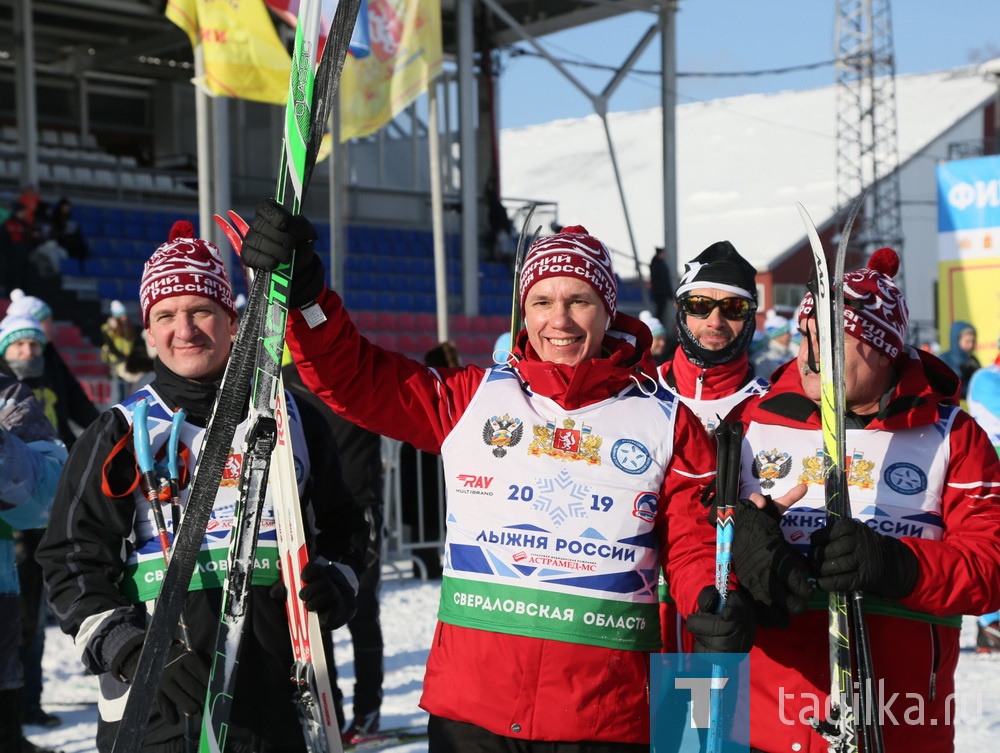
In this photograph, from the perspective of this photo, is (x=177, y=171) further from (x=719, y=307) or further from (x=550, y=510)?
(x=550, y=510)

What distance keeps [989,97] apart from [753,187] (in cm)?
875

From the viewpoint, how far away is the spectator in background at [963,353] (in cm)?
1225

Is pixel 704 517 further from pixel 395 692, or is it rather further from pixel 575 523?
pixel 395 692

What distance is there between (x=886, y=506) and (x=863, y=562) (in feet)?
1.23

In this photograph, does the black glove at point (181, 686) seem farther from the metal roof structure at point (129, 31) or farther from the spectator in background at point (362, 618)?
the metal roof structure at point (129, 31)

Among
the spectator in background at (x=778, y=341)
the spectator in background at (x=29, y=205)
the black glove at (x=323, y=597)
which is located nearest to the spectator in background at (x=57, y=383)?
the black glove at (x=323, y=597)

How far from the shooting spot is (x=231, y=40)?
10.5 metres

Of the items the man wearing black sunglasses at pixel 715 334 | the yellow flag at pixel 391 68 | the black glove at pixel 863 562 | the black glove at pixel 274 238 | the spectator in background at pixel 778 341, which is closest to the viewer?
the black glove at pixel 274 238

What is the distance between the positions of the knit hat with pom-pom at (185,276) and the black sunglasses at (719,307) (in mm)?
1671

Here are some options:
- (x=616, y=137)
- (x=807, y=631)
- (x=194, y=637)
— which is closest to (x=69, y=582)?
(x=194, y=637)

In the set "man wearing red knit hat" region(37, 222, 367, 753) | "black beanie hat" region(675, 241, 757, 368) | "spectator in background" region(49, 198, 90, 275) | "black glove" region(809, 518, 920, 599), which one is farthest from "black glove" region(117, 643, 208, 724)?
"spectator in background" region(49, 198, 90, 275)

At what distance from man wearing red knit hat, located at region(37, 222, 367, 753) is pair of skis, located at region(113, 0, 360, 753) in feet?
0.38

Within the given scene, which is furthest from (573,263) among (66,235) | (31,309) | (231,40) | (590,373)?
(66,235)

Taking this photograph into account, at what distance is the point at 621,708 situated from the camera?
9.01ft
